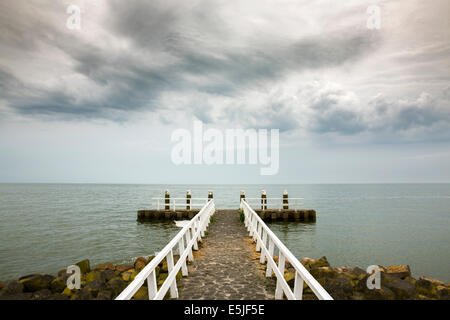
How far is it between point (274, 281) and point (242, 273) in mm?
1000

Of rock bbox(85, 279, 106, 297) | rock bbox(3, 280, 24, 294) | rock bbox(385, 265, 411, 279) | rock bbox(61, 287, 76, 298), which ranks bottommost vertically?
rock bbox(385, 265, 411, 279)

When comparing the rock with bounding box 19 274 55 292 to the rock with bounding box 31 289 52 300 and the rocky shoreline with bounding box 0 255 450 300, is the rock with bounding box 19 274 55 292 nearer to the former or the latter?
the rocky shoreline with bounding box 0 255 450 300

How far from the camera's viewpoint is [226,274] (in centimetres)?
712

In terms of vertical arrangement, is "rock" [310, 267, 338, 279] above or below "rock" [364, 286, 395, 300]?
below

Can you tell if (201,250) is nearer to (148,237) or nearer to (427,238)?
(148,237)

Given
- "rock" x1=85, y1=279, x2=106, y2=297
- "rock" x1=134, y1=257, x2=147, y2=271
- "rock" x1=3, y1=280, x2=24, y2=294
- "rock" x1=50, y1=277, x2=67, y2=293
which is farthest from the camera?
"rock" x1=134, y1=257, x2=147, y2=271

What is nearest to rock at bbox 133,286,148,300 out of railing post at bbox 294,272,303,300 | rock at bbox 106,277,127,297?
rock at bbox 106,277,127,297

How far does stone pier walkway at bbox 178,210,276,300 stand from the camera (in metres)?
5.82

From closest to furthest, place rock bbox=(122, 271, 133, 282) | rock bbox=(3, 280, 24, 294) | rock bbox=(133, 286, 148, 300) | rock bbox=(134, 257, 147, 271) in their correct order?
rock bbox=(133, 286, 148, 300) < rock bbox=(3, 280, 24, 294) < rock bbox=(122, 271, 133, 282) < rock bbox=(134, 257, 147, 271)

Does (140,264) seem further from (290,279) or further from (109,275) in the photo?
(290,279)

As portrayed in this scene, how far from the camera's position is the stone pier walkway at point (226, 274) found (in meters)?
5.82

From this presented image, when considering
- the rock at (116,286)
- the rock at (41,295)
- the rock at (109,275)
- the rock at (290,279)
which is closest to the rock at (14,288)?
the rock at (41,295)
